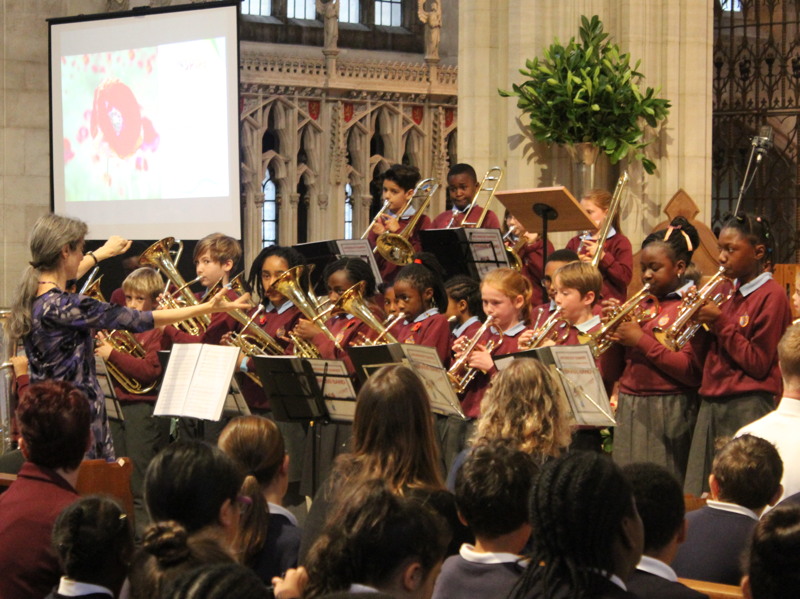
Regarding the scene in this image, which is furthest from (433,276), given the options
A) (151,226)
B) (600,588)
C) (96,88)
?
(96,88)

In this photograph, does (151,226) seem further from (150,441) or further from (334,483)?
(334,483)

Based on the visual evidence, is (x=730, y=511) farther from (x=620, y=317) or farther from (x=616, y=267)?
(x=616, y=267)

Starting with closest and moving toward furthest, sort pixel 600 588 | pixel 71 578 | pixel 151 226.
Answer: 1. pixel 600 588
2. pixel 71 578
3. pixel 151 226

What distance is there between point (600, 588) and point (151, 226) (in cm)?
804

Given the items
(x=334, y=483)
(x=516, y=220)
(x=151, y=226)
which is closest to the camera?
(x=334, y=483)

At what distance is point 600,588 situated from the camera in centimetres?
225

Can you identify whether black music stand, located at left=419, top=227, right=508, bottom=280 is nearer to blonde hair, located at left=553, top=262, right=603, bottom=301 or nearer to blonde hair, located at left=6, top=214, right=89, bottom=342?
blonde hair, located at left=553, top=262, right=603, bottom=301

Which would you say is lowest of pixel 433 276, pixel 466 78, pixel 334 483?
pixel 334 483

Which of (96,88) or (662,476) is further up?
(96,88)

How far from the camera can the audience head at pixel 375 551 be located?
7.59ft

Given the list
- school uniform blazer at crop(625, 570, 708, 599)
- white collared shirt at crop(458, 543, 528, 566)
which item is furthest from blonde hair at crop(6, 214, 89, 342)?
school uniform blazer at crop(625, 570, 708, 599)

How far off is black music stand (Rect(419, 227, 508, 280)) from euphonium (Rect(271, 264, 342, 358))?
3.17 feet

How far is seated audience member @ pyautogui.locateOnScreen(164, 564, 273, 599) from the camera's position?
177 centimetres

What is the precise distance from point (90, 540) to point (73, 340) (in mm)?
2113
